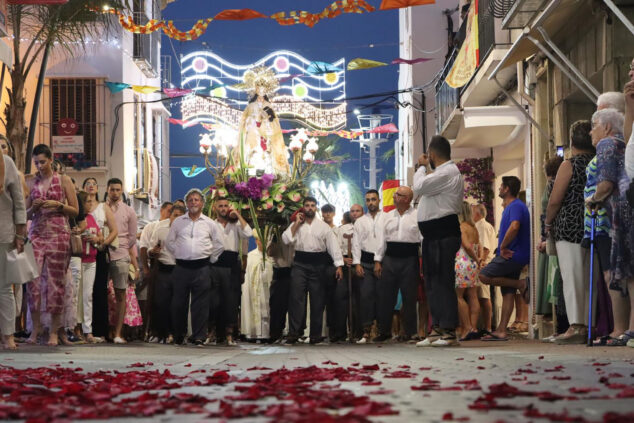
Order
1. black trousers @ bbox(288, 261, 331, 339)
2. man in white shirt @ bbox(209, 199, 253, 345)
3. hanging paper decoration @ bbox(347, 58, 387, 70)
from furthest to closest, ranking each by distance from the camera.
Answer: hanging paper decoration @ bbox(347, 58, 387, 70), black trousers @ bbox(288, 261, 331, 339), man in white shirt @ bbox(209, 199, 253, 345)

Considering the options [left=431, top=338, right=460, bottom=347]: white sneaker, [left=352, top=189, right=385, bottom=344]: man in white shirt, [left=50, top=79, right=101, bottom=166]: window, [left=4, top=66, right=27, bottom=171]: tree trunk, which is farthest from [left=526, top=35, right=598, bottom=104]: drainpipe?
[left=50, top=79, right=101, bottom=166]: window

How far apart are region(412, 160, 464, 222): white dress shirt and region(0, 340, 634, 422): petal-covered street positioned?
3.33 meters

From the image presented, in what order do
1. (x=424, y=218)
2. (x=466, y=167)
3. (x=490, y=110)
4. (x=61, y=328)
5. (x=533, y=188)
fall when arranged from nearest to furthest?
(x=424, y=218) < (x=61, y=328) < (x=533, y=188) < (x=490, y=110) < (x=466, y=167)

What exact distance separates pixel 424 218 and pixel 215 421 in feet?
23.8

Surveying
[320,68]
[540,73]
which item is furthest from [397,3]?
[320,68]

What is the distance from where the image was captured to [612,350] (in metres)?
8.09

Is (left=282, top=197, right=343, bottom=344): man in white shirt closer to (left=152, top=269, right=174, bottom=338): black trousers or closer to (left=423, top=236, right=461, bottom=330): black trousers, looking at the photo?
(left=152, top=269, right=174, bottom=338): black trousers

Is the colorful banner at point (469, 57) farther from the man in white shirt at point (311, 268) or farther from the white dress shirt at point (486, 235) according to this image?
the man in white shirt at point (311, 268)

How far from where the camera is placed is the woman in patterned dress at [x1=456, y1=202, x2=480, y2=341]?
14.0m

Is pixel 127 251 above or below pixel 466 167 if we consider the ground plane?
below

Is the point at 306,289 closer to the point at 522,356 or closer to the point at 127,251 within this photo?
the point at 127,251

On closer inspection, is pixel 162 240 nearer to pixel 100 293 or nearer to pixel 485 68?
pixel 100 293

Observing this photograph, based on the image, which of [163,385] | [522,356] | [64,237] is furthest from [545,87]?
[163,385]

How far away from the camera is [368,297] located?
49.6 ft
